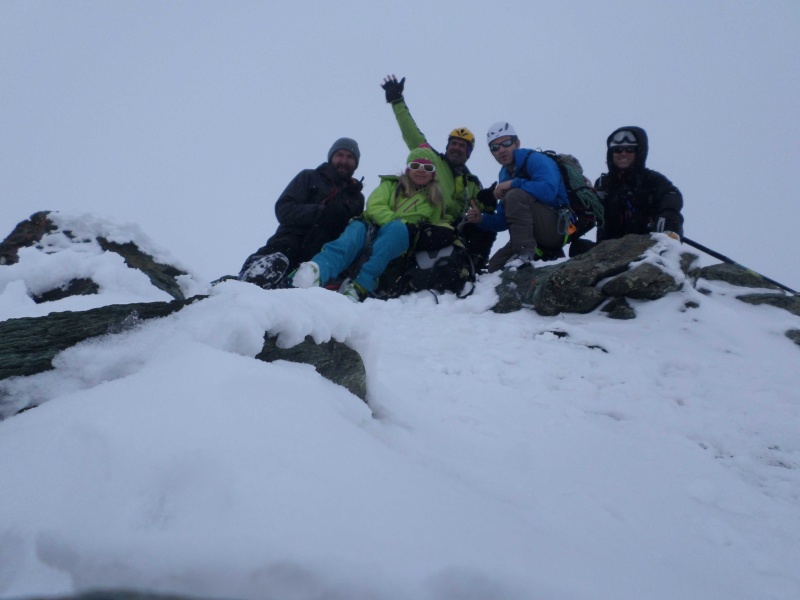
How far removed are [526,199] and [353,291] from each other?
7.39 feet

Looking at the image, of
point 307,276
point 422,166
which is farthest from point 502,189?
point 307,276

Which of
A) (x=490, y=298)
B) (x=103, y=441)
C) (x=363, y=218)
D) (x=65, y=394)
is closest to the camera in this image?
(x=103, y=441)

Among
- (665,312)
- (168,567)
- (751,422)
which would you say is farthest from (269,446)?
(665,312)

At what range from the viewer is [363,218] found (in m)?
6.09

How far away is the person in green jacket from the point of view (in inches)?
264

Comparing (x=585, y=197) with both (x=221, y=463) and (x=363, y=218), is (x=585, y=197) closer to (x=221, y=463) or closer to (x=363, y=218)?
(x=363, y=218)

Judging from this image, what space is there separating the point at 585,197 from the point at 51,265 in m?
5.41

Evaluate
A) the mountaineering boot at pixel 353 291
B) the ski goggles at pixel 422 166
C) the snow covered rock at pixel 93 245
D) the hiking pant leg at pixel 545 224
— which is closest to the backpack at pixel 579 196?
the hiking pant leg at pixel 545 224

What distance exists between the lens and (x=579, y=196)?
6.15 meters

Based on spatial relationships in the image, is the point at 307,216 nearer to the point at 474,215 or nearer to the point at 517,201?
the point at 474,215

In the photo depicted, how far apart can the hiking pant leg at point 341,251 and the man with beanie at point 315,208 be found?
28cm

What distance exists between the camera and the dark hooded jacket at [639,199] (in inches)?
223

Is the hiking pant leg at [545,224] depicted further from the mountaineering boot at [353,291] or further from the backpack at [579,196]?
the mountaineering boot at [353,291]

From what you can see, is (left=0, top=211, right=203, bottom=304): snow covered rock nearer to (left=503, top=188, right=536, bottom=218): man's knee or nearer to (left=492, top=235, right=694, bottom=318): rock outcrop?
(left=492, top=235, right=694, bottom=318): rock outcrop
